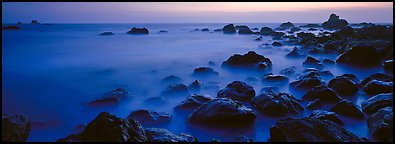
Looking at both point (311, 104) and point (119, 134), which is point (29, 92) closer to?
point (119, 134)

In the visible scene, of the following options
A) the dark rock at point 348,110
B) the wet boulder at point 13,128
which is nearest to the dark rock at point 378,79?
the dark rock at point 348,110

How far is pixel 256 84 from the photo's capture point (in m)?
9.69

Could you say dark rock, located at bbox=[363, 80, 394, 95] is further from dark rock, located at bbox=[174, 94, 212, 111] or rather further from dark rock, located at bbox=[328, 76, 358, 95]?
dark rock, located at bbox=[174, 94, 212, 111]

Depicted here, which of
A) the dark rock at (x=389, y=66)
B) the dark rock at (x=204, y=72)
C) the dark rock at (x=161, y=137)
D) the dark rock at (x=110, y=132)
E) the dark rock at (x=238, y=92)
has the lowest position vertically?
the dark rock at (x=389, y=66)

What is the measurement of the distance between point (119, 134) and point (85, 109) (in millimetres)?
3561

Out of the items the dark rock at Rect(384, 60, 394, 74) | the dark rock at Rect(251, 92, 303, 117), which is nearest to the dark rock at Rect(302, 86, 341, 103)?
the dark rock at Rect(251, 92, 303, 117)

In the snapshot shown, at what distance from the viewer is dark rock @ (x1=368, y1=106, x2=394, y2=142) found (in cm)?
466

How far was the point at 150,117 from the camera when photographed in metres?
6.08

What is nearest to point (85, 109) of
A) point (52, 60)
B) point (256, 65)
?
point (256, 65)

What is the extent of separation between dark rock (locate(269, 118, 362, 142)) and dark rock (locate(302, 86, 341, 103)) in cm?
290

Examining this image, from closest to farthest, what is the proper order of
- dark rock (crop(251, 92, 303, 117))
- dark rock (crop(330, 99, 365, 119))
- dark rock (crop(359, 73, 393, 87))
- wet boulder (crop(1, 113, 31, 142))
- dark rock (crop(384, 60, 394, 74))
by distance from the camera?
wet boulder (crop(1, 113, 31, 142)) → dark rock (crop(330, 99, 365, 119)) → dark rock (crop(251, 92, 303, 117)) → dark rock (crop(359, 73, 393, 87)) → dark rock (crop(384, 60, 394, 74))

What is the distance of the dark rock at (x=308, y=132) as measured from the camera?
154 inches

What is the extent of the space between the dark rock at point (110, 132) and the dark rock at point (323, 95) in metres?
4.98

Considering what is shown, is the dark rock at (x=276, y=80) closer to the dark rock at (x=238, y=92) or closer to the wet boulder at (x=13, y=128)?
the dark rock at (x=238, y=92)
